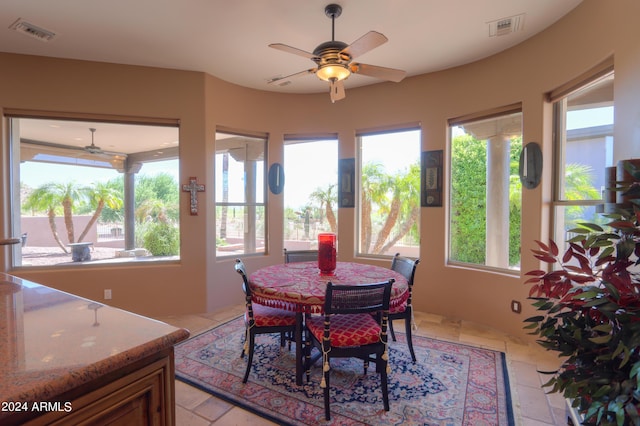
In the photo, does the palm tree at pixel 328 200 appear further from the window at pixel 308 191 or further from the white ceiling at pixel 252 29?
the white ceiling at pixel 252 29

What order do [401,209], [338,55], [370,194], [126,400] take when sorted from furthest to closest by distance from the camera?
1. [370,194]
2. [401,209]
3. [338,55]
4. [126,400]

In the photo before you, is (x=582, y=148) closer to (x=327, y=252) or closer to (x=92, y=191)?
(x=327, y=252)

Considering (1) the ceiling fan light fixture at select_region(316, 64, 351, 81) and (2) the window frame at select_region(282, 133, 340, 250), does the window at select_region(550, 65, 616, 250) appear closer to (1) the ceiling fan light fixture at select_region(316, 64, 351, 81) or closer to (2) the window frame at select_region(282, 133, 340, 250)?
(1) the ceiling fan light fixture at select_region(316, 64, 351, 81)

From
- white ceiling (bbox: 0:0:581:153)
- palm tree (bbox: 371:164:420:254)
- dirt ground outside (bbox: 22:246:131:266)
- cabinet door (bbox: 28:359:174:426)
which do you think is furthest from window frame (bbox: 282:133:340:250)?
cabinet door (bbox: 28:359:174:426)

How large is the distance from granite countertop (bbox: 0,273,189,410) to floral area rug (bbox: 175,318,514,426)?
142 centimetres

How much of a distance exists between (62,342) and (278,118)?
3.93 metres

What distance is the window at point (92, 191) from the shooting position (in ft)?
11.4

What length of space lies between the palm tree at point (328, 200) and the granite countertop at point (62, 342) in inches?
137

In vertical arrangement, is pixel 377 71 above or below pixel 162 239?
above

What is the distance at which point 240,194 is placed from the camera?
4367 millimetres

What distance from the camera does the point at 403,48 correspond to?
3158 mm

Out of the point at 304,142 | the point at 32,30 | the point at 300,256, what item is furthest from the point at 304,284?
the point at 32,30

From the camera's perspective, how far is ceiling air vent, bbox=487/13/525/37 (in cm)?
267

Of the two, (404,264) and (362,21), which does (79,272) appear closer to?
(404,264)
